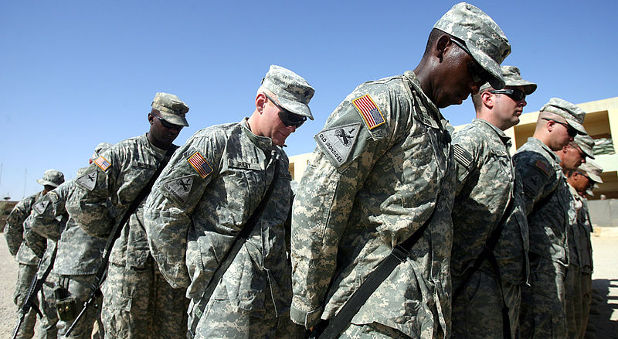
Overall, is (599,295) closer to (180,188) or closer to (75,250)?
(180,188)

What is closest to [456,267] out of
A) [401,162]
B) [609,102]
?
[401,162]

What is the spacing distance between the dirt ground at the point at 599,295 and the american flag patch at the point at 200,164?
220 inches

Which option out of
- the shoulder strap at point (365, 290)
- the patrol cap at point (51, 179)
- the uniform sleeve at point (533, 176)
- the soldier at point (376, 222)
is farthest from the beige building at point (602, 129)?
the shoulder strap at point (365, 290)

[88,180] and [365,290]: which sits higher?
[88,180]

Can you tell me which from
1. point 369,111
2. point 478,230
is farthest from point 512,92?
point 369,111

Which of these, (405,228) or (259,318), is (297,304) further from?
(259,318)

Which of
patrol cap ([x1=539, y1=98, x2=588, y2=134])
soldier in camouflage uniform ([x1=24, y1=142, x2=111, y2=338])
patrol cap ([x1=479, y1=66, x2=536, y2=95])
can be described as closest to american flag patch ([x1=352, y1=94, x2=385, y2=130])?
patrol cap ([x1=479, y1=66, x2=536, y2=95])

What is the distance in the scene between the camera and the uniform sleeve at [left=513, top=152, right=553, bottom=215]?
3594 mm

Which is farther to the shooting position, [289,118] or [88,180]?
[88,180]

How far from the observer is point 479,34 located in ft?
6.54

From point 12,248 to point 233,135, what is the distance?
7.25m

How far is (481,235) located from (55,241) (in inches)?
233

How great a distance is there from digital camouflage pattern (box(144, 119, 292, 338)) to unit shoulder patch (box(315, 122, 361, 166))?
4.10 ft

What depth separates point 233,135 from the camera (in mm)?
3035
